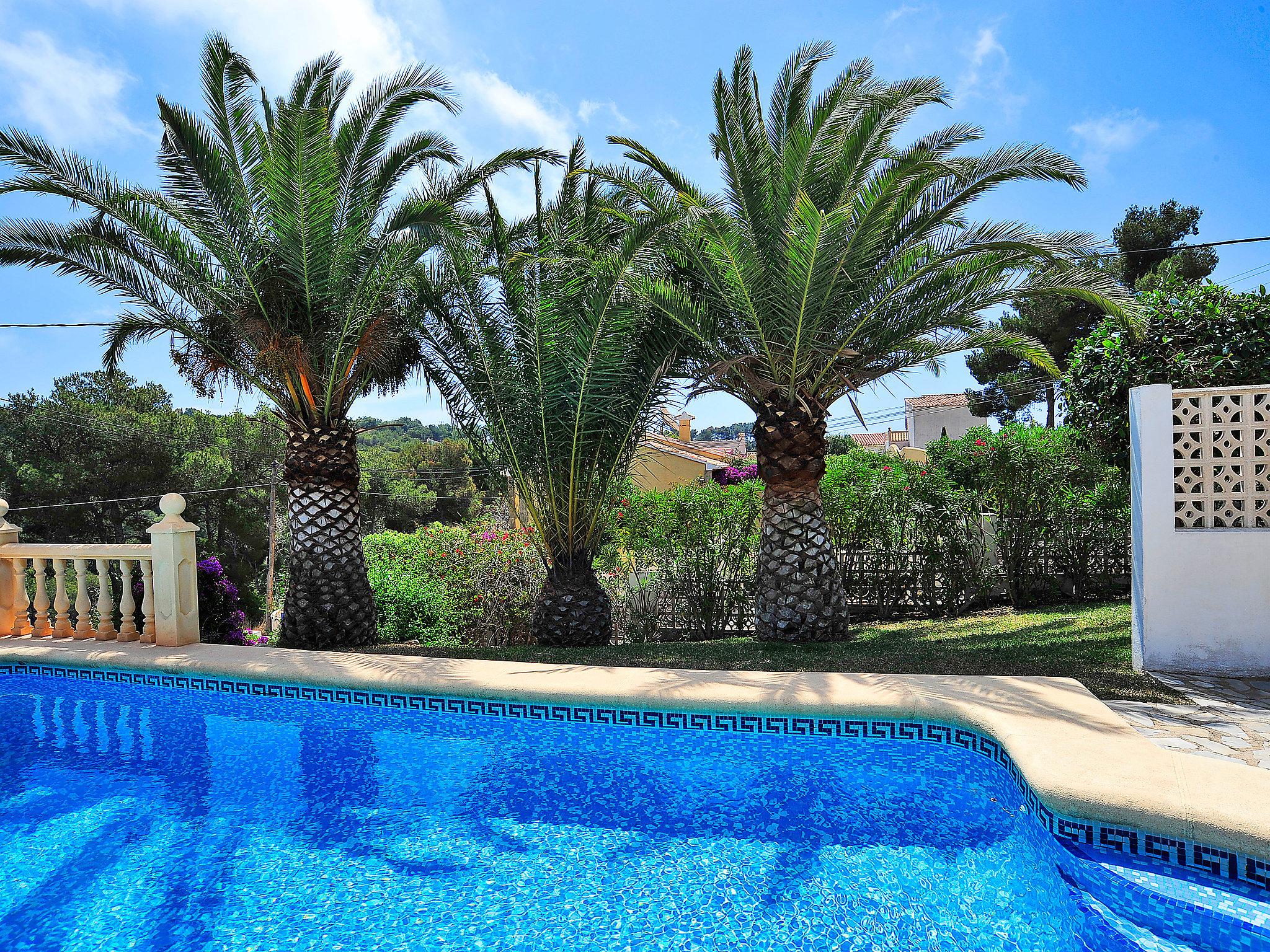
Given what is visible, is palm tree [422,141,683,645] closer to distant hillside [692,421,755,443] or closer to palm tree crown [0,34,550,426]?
palm tree crown [0,34,550,426]

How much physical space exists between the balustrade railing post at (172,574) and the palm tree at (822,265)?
211 inches

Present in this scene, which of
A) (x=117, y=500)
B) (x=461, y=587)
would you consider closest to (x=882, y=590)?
(x=461, y=587)

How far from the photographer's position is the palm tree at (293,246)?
291 inches

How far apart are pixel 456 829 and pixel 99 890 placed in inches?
65.3

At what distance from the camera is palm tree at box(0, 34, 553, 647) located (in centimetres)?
740

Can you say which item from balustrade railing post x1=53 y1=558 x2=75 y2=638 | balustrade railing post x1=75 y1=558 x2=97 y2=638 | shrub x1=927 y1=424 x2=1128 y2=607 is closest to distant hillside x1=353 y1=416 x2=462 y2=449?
balustrade railing post x1=53 y1=558 x2=75 y2=638

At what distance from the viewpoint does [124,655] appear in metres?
6.95

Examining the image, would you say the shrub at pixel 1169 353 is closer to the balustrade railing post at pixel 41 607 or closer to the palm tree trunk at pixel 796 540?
the palm tree trunk at pixel 796 540

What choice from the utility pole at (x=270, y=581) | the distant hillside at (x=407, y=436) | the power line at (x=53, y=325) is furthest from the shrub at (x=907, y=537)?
the distant hillside at (x=407, y=436)

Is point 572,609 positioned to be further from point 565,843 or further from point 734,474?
point 734,474

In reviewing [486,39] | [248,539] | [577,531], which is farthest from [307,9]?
[248,539]

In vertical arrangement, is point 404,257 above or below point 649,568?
above

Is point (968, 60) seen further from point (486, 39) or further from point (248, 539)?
point (248, 539)

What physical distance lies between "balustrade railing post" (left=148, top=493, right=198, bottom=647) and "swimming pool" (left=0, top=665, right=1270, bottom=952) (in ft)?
5.30
